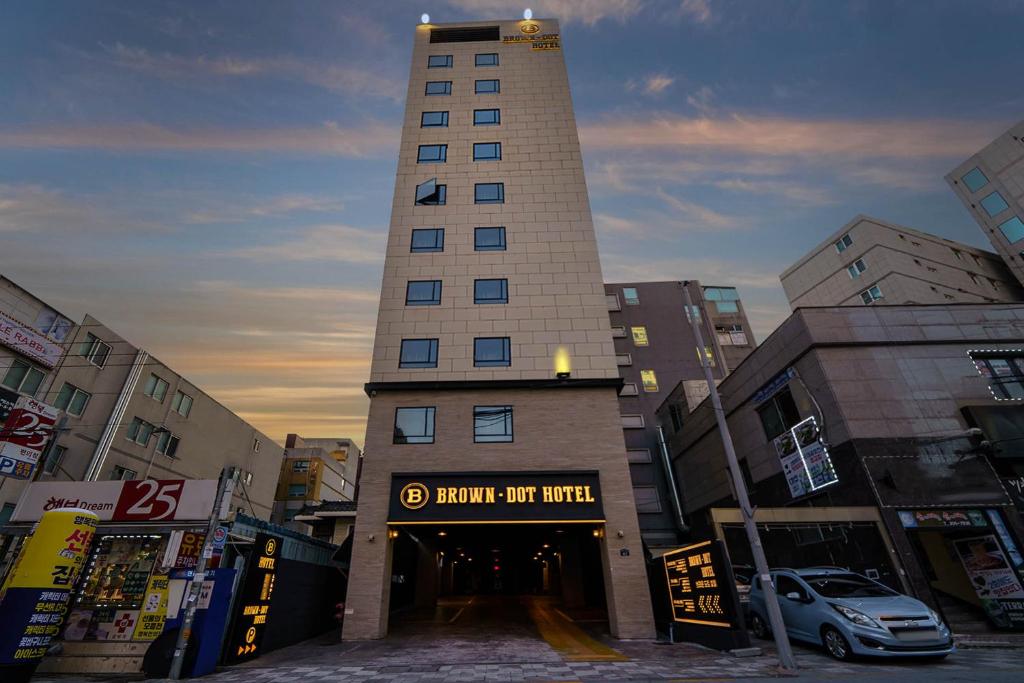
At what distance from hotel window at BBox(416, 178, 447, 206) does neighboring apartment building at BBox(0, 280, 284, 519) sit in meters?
18.5

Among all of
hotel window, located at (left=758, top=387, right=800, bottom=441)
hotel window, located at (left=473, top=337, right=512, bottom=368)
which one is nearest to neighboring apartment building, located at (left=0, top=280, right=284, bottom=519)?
hotel window, located at (left=473, top=337, right=512, bottom=368)

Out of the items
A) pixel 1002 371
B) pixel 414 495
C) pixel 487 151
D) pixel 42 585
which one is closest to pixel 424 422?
pixel 414 495

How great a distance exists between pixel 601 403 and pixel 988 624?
1563 centimetres

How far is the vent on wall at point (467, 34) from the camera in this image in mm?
33625

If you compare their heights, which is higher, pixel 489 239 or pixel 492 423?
pixel 489 239

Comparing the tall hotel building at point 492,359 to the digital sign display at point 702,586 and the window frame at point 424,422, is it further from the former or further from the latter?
the digital sign display at point 702,586

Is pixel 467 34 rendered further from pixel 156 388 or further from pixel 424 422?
pixel 156 388

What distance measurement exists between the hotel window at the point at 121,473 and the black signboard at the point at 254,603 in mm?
24030

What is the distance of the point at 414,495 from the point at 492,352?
288 inches

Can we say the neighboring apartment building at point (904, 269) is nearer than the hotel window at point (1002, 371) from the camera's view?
No

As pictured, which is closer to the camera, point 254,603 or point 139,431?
point 254,603

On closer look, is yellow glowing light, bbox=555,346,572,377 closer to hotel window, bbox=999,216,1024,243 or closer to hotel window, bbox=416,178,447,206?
hotel window, bbox=416,178,447,206

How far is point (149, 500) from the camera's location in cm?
1397

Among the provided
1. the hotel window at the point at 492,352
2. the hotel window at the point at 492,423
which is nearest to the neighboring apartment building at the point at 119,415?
the hotel window at the point at 492,423
